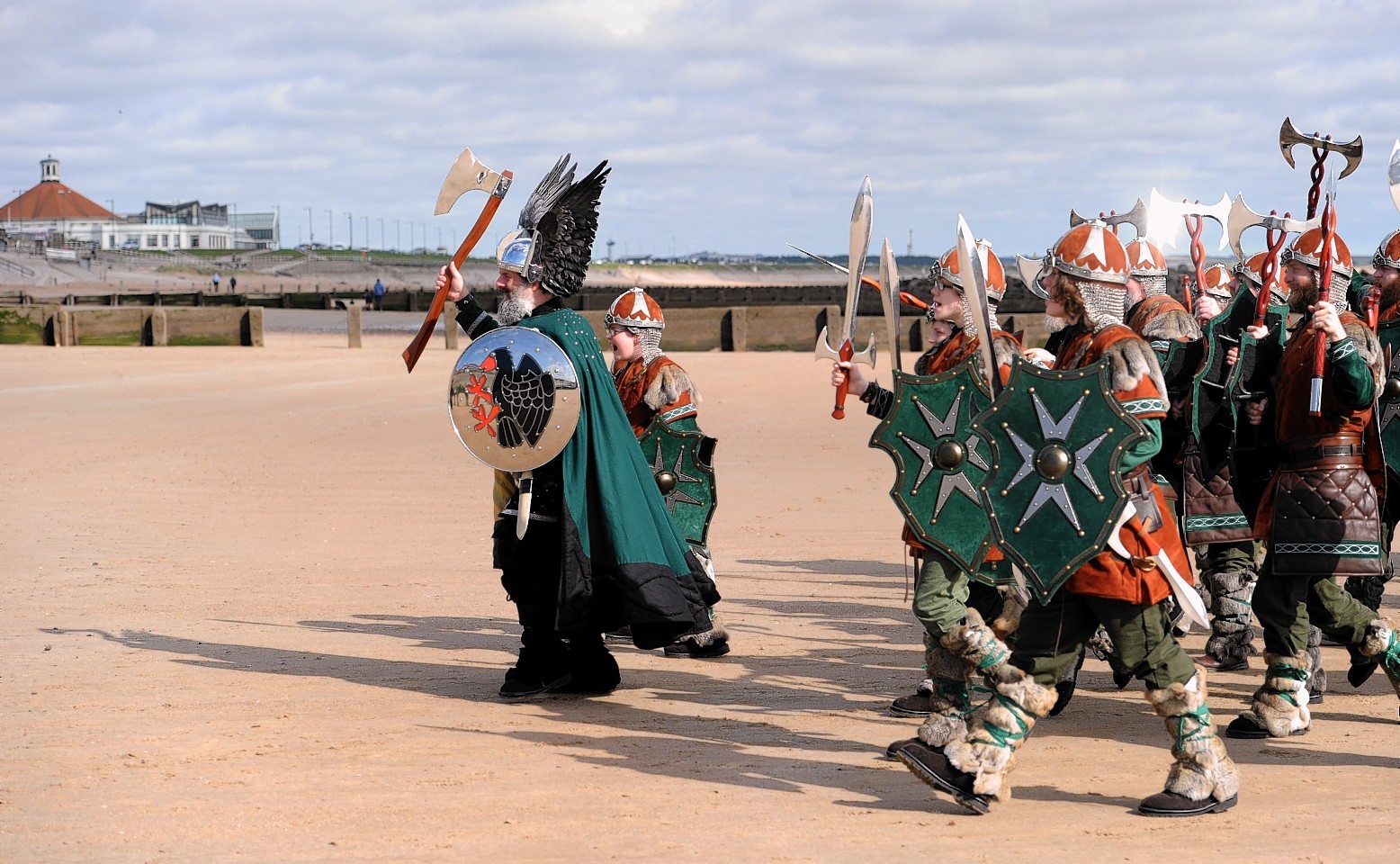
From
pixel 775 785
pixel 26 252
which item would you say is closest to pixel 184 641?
pixel 775 785

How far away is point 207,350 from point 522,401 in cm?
2242

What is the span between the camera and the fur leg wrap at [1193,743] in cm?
513

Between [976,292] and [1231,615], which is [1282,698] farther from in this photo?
[976,292]

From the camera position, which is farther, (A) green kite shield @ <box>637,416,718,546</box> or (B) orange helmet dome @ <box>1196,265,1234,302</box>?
(B) orange helmet dome @ <box>1196,265,1234,302</box>

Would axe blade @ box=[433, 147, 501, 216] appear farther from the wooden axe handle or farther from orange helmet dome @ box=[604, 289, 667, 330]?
orange helmet dome @ box=[604, 289, 667, 330]

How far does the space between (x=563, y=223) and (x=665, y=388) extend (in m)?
1.11

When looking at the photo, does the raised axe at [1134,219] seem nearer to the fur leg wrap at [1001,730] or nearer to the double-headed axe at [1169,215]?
the double-headed axe at [1169,215]

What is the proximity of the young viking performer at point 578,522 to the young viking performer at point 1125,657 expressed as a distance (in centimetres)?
179

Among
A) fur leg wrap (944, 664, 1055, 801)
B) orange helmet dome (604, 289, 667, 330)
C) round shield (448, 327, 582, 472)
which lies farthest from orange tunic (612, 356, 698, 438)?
fur leg wrap (944, 664, 1055, 801)

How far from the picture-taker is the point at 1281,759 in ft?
19.6

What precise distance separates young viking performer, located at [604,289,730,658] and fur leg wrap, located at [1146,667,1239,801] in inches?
119

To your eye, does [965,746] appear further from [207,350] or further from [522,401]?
[207,350]

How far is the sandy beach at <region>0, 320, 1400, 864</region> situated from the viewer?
16.6ft

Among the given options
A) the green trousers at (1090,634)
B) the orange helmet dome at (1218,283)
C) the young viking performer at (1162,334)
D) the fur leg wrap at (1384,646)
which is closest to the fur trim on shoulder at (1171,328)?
the young viking performer at (1162,334)
